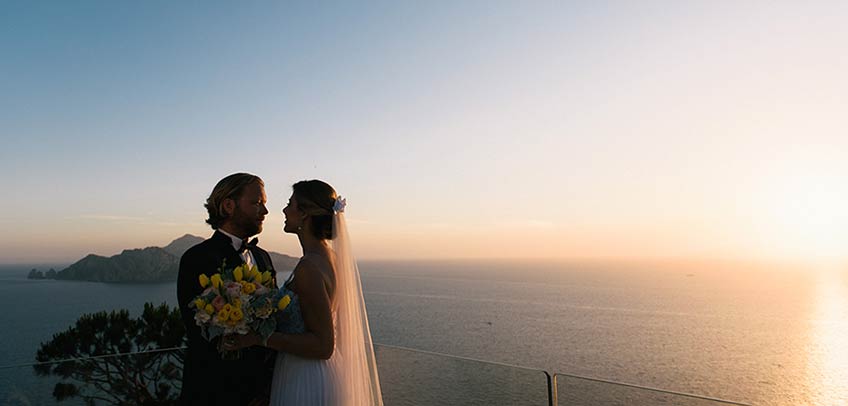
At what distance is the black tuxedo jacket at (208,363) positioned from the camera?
2.53m

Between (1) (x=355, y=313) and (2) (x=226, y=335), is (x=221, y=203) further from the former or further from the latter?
(1) (x=355, y=313)

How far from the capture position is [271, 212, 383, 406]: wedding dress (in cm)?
260

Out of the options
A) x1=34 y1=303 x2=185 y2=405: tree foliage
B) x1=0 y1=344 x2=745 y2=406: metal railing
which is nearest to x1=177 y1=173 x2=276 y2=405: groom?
x1=0 y1=344 x2=745 y2=406: metal railing

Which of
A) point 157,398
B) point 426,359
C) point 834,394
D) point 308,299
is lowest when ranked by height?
point 834,394

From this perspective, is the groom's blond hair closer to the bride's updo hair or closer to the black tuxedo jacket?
the black tuxedo jacket

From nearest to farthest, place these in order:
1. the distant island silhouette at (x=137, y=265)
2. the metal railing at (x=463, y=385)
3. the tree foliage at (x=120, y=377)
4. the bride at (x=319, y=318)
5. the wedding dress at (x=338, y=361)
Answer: the bride at (x=319, y=318) → the wedding dress at (x=338, y=361) → the metal railing at (x=463, y=385) → the tree foliage at (x=120, y=377) → the distant island silhouette at (x=137, y=265)

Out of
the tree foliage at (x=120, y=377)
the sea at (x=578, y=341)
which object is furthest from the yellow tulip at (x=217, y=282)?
the tree foliage at (x=120, y=377)

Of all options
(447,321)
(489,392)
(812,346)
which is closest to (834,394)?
(812,346)

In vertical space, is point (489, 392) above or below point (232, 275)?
below

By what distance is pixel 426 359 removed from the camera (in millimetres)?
3877

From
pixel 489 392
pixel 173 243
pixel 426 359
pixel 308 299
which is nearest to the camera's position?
pixel 308 299

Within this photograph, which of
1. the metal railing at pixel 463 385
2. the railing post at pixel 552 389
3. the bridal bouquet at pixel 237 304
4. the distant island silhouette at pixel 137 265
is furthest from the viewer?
the distant island silhouette at pixel 137 265

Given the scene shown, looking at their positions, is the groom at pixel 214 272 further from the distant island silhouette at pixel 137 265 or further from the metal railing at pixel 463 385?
the distant island silhouette at pixel 137 265

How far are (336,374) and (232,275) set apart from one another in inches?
31.0
